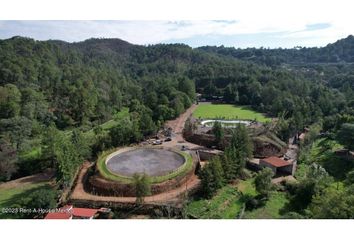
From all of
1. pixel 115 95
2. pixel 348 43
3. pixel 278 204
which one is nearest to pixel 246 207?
pixel 278 204

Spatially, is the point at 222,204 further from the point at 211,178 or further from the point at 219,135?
the point at 219,135

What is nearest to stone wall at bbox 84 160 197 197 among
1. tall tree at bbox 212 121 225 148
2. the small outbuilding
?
the small outbuilding

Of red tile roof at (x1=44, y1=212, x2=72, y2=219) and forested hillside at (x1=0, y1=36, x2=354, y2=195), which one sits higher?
forested hillside at (x1=0, y1=36, x2=354, y2=195)

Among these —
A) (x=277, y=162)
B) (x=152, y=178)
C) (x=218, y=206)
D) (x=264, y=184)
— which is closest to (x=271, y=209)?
(x=264, y=184)

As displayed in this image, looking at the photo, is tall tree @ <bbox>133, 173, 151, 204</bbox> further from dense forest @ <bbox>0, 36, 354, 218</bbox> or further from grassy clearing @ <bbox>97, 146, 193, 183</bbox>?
dense forest @ <bbox>0, 36, 354, 218</bbox>

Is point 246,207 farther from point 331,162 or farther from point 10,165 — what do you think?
point 10,165

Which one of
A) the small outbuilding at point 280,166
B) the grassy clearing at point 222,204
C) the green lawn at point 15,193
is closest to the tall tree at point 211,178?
the grassy clearing at point 222,204
